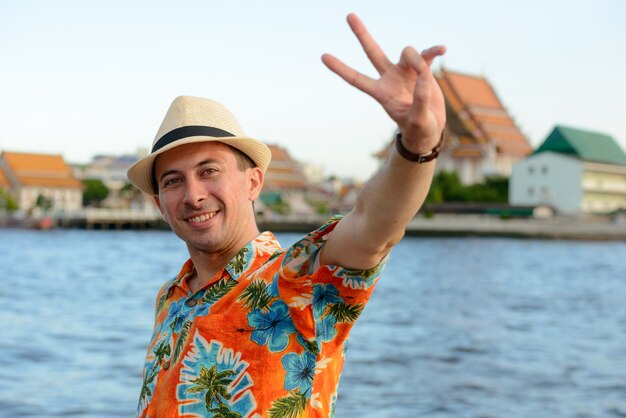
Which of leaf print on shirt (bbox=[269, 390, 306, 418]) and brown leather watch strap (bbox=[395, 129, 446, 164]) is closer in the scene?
brown leather watch strap (bbox=[395, 129, 446, 164])

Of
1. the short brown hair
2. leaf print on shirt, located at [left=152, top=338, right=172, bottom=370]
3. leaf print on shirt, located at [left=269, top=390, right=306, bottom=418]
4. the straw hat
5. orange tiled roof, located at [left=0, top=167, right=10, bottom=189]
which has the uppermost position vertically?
orange tiled roof, located at [left=0, top=167, right=10, bottom=189]

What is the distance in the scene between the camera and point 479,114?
58.1 metres

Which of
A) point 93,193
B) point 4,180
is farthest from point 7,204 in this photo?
point 93,193

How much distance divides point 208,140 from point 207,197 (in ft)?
0.29

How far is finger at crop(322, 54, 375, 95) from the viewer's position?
1219mm

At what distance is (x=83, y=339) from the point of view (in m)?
10.4

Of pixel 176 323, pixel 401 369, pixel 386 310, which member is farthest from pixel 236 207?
pixel 386 310

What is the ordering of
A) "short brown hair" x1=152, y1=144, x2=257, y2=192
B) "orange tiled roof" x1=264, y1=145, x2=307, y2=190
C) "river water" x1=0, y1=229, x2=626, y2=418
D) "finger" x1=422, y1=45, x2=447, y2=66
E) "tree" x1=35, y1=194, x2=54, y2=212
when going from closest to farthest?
"finger" x1=422, y1=45, x2=447, y2=66 → "short brown hair" x1=152, y1=144, x2=257, y2=192 → "river water" x1=0, y1=229, x2=626, y2=418 → "tree" x1=35, y1=194, x2=54, y2=212 → "orange tiled roof" x1=264, y1=145, x2=307, y2=190

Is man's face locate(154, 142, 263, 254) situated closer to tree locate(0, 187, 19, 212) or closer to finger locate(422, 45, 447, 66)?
finger locate(422, 45, 447, 66)

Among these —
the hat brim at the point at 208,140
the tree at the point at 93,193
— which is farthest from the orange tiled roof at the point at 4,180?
the hat brim at the point at 208,140

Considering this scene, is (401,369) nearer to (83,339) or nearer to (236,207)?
(83,339)

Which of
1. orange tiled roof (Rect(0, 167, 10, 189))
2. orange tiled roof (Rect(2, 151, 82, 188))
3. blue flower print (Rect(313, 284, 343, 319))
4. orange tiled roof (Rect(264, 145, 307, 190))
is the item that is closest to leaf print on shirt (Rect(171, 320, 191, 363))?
blue flower print (Rect(313, 284, 343, 319))

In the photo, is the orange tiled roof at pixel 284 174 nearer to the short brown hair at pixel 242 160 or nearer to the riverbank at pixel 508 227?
the riverbank at pixel 508 227

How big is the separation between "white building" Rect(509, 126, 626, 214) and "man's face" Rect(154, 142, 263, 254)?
158 ft
